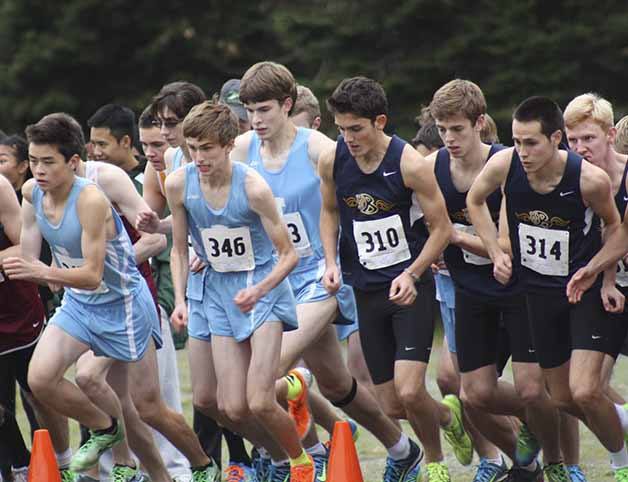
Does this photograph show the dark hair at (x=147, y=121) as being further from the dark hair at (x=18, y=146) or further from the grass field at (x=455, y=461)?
the grass field at (x=455, y=461)

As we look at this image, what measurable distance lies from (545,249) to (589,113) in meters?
0.86

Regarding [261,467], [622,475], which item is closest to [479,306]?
[622,475]

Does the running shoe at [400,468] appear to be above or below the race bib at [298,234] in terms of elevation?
below

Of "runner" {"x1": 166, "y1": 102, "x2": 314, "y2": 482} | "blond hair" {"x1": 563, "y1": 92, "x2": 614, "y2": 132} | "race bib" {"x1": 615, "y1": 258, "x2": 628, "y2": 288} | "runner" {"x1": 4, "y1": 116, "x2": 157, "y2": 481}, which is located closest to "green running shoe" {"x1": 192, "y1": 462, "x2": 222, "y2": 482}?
"runner" {"x1": 4, "y1": 116, "x2": 157, "y2": 481}

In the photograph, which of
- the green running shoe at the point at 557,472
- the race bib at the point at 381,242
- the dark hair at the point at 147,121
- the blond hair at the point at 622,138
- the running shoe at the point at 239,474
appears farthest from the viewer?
the dark hair at the point at 147,121

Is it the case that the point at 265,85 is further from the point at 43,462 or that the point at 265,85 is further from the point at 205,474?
the point at 43,462

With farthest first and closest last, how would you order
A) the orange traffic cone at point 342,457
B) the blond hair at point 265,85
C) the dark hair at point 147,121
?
1. the dark hair at point 147,121
2. the blond hair at point 265,85
3. the orange traffic cone at point 342,457

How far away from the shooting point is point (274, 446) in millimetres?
8875

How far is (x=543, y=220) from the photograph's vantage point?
823 centimetres

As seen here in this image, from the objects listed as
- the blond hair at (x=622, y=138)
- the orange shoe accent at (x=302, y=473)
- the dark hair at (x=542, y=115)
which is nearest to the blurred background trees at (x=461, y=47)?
the blond hair at (x=622, y=138)

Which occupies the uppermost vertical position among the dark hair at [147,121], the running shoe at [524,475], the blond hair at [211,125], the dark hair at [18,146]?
the blond hair at [211,125]

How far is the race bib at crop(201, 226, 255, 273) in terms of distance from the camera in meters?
8.50

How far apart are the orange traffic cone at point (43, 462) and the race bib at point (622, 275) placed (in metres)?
3.14

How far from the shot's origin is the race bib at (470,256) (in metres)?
8.86
